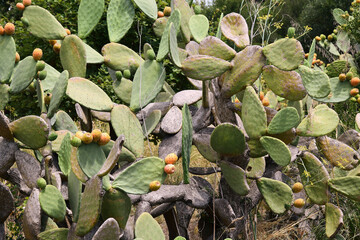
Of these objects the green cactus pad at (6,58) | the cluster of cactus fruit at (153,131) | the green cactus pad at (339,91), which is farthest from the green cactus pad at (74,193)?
the green cactus pad at (339,91)

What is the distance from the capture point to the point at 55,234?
5.90 feet

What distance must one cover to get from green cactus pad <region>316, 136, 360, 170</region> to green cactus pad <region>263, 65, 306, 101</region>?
0.40 m

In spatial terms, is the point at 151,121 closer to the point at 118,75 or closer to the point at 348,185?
the point at 118,75

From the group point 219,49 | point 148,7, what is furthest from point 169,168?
point 148,7

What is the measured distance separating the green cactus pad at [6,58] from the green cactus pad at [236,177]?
101 centimetres

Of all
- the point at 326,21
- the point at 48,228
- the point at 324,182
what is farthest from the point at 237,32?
the point at 326,21

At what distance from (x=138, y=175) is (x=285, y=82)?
2.55ft

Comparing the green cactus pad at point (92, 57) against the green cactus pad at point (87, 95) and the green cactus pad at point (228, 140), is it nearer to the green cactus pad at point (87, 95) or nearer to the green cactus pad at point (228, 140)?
the green cactus pad at point (87, 95)

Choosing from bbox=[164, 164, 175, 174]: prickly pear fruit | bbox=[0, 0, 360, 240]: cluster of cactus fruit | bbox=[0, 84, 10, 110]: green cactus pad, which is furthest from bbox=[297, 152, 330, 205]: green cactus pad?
bbox=[0, 84, 10, 110]: green cactus pad

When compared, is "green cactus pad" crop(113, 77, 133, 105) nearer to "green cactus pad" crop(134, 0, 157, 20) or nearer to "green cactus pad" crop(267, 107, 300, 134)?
"green cactus pad" crop(134, 0, 157, 20)

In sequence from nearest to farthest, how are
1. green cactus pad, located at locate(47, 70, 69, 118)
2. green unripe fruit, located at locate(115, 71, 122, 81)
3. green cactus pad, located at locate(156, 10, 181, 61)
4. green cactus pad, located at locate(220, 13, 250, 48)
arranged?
green cactus pad, located at locate(47, 70, 69, 118), green cactus pad, located at locate(156, 10, 181, 61), green cactus pad, located at locate(220, 13, 250, 48), green unripe fruit, located at locate(115, 71, 122, 81)

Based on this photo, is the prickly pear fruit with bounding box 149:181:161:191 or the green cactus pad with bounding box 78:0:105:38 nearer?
the prickly pear fruit with bounding box 149:181:161:191

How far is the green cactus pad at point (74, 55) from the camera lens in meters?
2.30

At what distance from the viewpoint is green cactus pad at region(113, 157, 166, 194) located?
175cm
